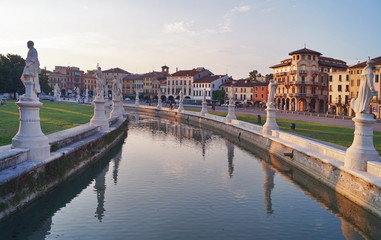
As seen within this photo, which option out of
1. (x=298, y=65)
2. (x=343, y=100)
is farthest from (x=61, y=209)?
(x=298, y=65)

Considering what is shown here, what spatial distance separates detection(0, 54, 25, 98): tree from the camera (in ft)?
229

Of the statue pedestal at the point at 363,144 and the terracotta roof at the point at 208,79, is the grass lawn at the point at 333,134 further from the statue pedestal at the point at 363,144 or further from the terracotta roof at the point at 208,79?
the terracotta roof at the point at 208,79

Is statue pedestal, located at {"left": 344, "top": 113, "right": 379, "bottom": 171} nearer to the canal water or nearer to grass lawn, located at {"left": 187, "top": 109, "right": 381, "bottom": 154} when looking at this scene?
the canal water

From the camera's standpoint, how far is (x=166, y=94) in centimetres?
12712

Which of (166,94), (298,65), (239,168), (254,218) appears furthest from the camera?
(166,94)

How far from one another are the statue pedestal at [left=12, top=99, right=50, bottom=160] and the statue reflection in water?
845cm

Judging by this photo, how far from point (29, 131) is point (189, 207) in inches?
Answer: 249

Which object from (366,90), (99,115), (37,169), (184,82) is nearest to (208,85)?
(184,82)

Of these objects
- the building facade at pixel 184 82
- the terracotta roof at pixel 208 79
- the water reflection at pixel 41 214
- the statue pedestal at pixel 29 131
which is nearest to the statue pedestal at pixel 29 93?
the statue pedestal at pixel 29 131

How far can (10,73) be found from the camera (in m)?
70.6

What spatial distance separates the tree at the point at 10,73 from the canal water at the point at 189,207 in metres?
59.3

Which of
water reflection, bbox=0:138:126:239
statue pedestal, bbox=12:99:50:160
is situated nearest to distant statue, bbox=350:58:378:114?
water reflection, bbox=0:138:126:239

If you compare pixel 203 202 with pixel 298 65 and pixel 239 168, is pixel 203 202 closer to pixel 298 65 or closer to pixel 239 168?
pixel 239 168

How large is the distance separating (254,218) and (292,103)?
8007 centimetres
